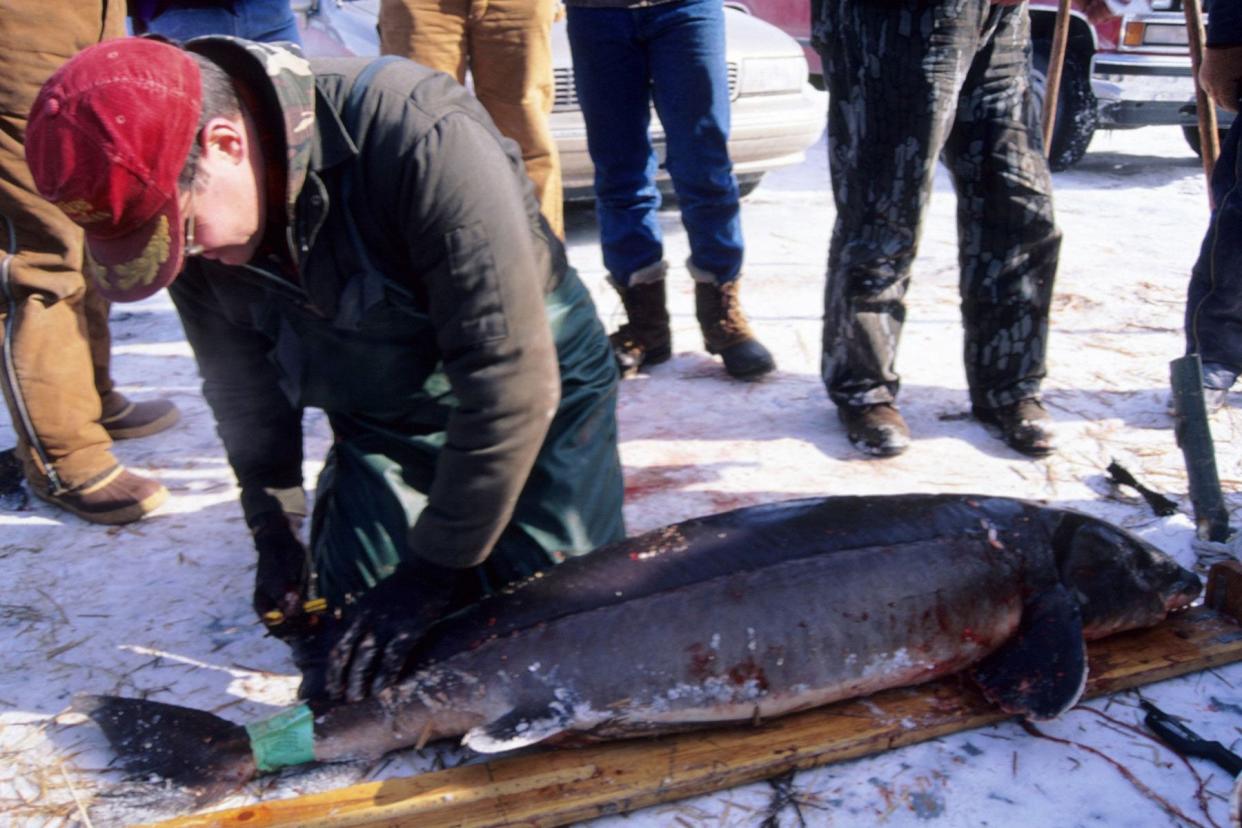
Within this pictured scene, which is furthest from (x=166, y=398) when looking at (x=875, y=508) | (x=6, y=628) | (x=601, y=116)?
(x=875, y=508)

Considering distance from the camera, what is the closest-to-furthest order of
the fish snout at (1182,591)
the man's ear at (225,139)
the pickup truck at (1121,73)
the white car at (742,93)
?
the man's ear at (225,139) → the fish snout at (1182,591) → the white car at (742,93) → the pickup truck at (1121,73)

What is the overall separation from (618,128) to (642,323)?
29.4 inches

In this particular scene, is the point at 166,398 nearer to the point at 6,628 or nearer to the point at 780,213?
the point at 6,628

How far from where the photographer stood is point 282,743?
6.84ft

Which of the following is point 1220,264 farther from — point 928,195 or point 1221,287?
point 928,195

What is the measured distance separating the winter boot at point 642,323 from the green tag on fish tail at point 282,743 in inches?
88.8

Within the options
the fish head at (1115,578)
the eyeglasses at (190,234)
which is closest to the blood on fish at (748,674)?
the fish head at (1115,578)

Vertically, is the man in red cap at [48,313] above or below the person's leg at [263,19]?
below

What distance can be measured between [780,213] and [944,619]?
15.0 ft

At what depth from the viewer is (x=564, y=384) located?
8.11 feet

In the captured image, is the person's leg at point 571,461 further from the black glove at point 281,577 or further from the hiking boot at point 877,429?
the hiking boot at point 877,429

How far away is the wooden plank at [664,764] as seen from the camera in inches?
78.2

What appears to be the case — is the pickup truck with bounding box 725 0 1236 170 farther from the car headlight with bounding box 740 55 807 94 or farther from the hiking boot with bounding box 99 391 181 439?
the hiking boot with bounding box 99 391 181 439

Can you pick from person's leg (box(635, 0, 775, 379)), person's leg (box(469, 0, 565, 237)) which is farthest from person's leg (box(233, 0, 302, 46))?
person's leg (box(635, 0, 775, 379))
